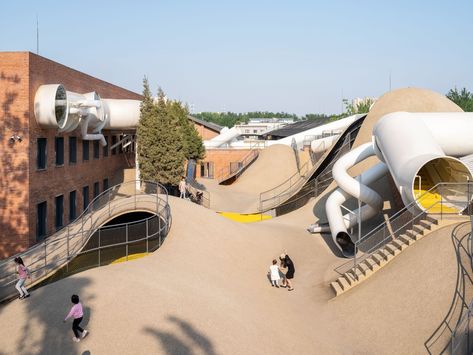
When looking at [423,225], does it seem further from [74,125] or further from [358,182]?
[74,125]

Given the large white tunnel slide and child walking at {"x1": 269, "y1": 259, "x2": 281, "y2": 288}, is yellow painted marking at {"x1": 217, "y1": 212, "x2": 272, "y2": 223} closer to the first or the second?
the large white tunnel slide

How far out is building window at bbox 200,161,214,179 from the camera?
Answer: 207 feet

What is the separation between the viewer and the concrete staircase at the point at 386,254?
1859cm

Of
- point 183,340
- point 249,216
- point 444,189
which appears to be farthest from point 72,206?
point 444,189

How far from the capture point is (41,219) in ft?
86.0

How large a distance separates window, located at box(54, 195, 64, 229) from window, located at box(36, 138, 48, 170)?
8.96 ft

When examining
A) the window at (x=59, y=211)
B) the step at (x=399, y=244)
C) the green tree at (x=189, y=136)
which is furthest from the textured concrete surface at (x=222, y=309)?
the green tree at (x=189, y=136)

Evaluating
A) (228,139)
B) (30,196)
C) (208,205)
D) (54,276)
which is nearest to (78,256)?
(54,276)

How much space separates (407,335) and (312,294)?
5.52 meters

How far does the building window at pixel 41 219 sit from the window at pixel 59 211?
76.3 inches

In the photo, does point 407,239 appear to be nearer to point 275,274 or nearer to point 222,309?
point 275,274

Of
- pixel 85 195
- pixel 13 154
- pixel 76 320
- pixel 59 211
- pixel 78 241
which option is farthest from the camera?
pixel 85 195

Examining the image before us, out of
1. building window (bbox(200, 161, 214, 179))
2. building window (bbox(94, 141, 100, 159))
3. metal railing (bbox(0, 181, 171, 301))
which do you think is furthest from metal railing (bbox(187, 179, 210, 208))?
building window (bbox(200, 161, 214, 179))

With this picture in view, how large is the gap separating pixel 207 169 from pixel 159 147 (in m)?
28.5
